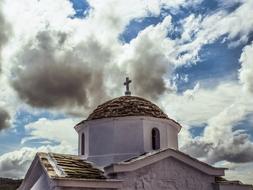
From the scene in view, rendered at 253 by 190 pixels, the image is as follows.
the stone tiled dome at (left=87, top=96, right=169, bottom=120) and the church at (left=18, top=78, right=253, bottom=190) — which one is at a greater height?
the stone tiled dome at (left=87, top=96, right=169, bottom=120)

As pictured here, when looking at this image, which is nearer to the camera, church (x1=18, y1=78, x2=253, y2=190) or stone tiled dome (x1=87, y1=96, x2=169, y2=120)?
church (x1=18, y1=78, x2=253, y2=190)

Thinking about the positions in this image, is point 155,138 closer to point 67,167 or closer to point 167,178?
point 167,178

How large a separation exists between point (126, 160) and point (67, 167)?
8.52ft

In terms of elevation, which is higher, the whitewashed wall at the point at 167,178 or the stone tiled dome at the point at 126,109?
the stone tiled dome at the point at 126,109

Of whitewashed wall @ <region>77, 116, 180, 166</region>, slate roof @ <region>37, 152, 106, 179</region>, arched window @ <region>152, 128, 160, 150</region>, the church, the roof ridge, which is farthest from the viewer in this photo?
arched window @ <region>152, 128, 160, 150</region>

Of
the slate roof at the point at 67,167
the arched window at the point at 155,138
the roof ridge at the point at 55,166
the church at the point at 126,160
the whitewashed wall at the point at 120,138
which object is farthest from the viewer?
the arched window at the point at 155,138

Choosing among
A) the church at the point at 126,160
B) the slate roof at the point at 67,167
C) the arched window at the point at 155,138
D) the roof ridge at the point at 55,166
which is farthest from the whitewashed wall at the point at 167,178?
the roof ridge at the point at 55,166

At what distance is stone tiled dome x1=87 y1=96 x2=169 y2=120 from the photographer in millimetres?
18047

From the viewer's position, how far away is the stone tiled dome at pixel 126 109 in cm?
1805

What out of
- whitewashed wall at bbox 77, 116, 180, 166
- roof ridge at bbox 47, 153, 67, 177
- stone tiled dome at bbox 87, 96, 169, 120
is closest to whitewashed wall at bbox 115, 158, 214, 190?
whitewashed wall at bbox 77, 116, 180, 166

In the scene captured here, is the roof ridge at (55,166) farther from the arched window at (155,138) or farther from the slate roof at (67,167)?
the arched window at (155,138)

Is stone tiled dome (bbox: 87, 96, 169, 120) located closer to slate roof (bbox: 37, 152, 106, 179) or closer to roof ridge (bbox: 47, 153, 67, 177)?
slate roof (bbox: 37, 152, 106, 179)

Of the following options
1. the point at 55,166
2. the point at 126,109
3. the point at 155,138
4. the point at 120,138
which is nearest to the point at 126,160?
the point at 120,138

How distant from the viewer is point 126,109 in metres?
18.2
